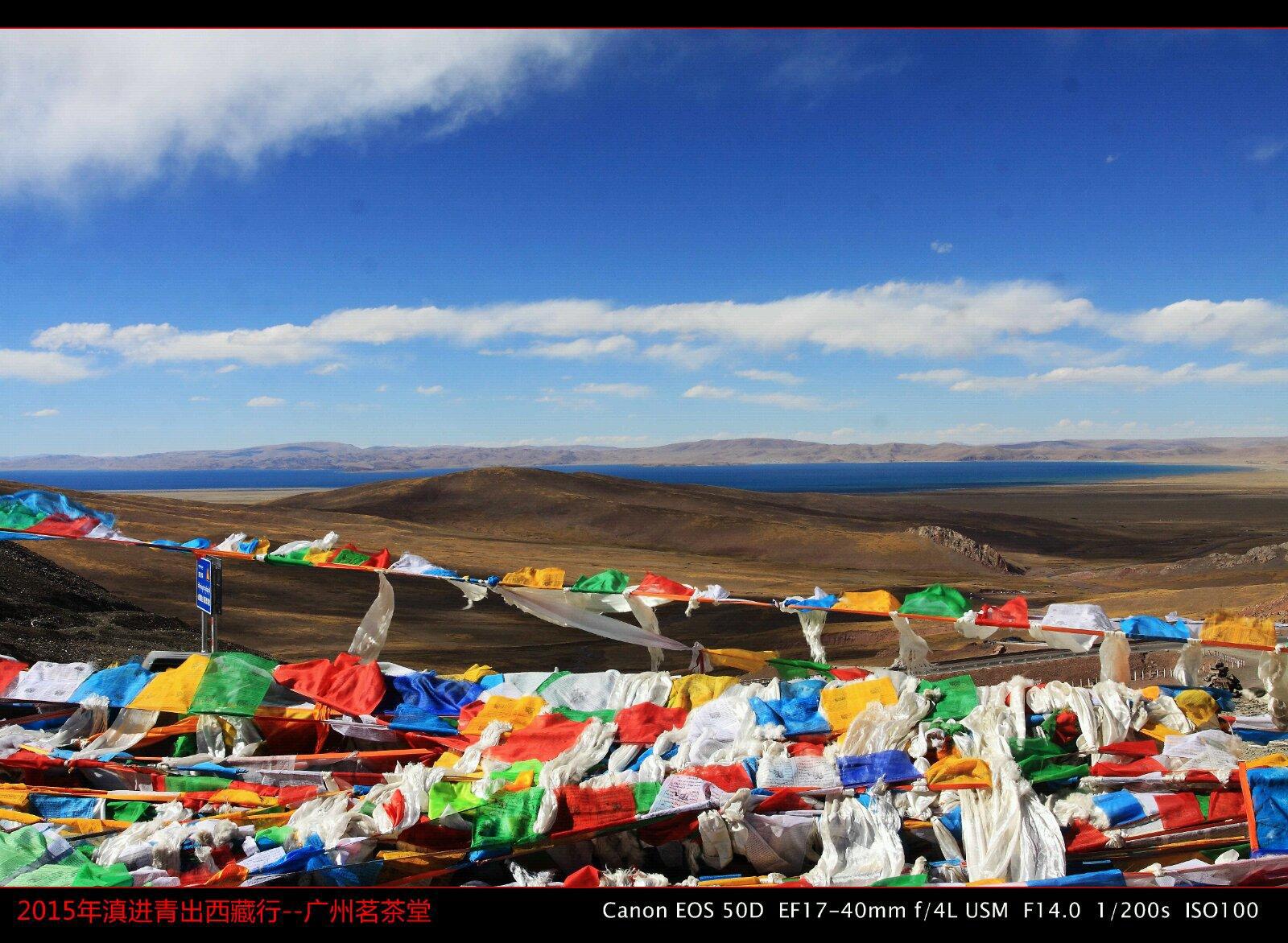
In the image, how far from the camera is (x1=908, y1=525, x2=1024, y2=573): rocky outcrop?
1193 inches

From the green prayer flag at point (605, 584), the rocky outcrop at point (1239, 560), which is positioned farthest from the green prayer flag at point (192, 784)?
the rocky outcrop at point (1239, 560)

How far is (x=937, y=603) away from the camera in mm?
6559

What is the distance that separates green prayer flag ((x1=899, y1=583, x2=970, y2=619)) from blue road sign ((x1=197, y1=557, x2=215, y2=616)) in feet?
18.1

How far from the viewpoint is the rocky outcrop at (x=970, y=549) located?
30312 mm

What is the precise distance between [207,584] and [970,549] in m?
28.2

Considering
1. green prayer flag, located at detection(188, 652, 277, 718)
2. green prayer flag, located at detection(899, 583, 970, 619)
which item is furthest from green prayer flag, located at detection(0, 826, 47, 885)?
green prayer flag, located at detection(899, 583, 970, 619)

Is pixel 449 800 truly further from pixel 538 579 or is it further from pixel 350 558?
pixel 350 558

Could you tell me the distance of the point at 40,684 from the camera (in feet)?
22.9

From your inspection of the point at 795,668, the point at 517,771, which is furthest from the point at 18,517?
the point at 795,668

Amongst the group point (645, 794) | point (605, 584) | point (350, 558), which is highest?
point (350, 558)

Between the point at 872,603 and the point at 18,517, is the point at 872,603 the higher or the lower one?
the lower one

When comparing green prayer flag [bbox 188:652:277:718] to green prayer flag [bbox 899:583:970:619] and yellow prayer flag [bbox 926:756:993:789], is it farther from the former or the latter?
green prayer flag [bbox 899:583:970:619]

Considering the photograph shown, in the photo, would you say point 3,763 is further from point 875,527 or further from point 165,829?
point 875,527

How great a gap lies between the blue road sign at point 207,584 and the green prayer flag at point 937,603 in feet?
18.1
